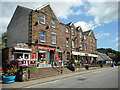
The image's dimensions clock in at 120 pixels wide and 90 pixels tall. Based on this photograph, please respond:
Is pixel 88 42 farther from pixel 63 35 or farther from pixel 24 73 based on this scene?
pixel 24 73

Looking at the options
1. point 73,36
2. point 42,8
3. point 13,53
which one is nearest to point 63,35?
point 73,36

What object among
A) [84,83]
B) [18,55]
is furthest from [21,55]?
[84,83]

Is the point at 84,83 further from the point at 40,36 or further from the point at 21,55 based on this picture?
the point at 40,36

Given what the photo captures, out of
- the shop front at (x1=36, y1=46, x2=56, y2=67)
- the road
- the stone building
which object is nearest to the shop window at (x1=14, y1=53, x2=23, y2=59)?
the stone building

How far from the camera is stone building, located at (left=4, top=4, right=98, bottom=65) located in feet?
60.1

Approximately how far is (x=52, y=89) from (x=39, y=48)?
1205 centimetres

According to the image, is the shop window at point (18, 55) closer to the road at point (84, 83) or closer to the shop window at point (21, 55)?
the shop window at point (21, 55)

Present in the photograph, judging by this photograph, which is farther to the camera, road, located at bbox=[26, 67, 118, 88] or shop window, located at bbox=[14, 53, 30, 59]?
shop window, located at bbox=[14, 53, 30, 59]

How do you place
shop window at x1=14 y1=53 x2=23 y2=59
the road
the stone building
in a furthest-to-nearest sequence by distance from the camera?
1. the stone building
2. shop window at x1=14 y1=53 x2=23 y2=59
3. the road

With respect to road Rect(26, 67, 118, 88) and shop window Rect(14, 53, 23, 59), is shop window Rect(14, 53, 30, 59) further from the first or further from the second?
road Rect(26, 67, 118, 88)

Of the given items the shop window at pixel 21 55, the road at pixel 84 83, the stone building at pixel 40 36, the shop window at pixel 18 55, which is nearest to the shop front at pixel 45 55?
the stone building at pixel 40 36

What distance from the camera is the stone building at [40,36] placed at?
18.3m

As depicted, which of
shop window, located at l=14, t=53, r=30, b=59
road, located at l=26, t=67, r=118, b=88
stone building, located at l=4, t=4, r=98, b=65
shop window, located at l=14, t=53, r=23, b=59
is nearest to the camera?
road, located at l=26, t=67, r=118, b=88

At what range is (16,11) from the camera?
899 inches
